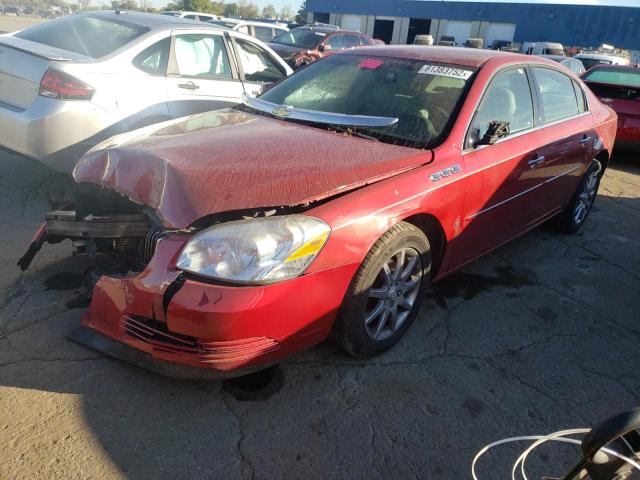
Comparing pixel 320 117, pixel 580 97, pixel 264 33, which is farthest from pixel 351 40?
pixel 320 117

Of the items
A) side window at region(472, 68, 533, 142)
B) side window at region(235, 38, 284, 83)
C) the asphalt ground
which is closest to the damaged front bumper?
the asphalt ground

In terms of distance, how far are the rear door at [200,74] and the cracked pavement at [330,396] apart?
2068 millimetres

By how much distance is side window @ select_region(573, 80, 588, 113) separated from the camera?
441 cm

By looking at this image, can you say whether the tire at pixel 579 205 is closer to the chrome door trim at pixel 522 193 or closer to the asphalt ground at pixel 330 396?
the chrome door trim at pixel 522 193

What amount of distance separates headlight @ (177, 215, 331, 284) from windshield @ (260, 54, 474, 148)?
3.67 ft

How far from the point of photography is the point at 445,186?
2801 millimetres

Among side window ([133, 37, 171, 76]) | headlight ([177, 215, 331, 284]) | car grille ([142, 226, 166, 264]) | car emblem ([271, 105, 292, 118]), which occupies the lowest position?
car grille ([142, 226, 166, 264])

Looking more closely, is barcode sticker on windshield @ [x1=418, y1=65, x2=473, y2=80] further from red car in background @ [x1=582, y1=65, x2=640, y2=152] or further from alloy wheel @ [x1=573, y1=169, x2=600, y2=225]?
red car in background @ [x1=582, y1=65, x2=640, y2=152]

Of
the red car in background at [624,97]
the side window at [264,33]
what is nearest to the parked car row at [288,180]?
the red car in background at [624,97]

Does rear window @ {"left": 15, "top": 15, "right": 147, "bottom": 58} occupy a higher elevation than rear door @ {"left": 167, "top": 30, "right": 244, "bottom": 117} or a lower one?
higher

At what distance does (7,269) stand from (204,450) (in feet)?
6.98

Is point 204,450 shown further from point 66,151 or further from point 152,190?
point 66,151

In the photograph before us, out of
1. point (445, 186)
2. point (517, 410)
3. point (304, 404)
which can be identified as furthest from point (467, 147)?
point (304, 404)

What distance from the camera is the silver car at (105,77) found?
406 cm
